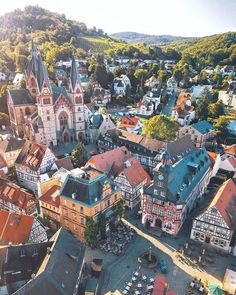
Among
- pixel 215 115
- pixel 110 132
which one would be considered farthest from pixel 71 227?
pixel 215 115

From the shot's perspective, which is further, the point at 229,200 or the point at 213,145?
the point at 213,145

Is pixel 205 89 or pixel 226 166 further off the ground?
pixel 205 89

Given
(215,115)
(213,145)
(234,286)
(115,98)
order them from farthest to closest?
1. (115,98)
2. (215,115)
3. (213,145)
4. (234,286)

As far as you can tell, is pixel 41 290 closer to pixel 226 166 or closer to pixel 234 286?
pixel 234 286

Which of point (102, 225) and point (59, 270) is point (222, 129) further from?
point (59, 270)

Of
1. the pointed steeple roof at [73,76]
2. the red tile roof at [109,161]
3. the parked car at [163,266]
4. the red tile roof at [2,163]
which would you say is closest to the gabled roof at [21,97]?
the pointed steeple roof at [73,76]

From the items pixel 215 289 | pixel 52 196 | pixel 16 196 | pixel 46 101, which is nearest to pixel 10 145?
pixel 46 101

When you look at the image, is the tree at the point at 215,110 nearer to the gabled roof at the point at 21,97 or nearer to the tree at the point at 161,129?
the tree at the point at 161,129

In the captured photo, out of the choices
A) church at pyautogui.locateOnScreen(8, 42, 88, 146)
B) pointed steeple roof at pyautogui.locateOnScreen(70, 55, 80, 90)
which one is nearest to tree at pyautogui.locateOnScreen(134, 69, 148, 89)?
church at pyautogui.locateOnScreen(8, 42, 88, 146)
